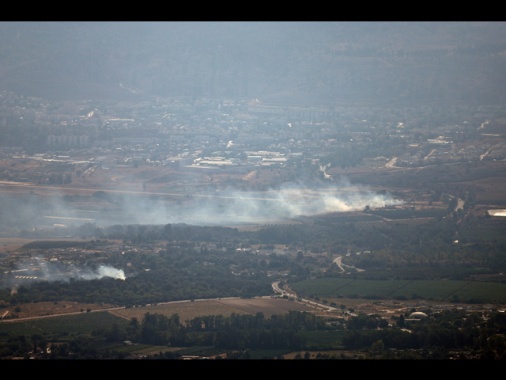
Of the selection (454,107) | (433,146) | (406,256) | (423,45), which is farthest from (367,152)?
(423,45)

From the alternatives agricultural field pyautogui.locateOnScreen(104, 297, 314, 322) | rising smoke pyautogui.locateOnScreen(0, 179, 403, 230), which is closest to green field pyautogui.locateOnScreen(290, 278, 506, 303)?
agricultural field pyautogui.locateOnScreen(104, 297, 314, 322)

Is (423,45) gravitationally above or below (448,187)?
above

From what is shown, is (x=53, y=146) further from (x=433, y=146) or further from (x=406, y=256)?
(x=406, y=256)

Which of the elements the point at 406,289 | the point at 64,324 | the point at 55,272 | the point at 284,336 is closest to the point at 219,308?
the point at 64,324

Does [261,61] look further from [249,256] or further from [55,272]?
[55,272]

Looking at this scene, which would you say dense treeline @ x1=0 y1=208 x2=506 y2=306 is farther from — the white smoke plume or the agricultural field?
the agricultural field

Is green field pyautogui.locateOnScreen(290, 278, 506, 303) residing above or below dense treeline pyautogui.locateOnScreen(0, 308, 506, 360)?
above

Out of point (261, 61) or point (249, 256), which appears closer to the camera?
point (249, 256)

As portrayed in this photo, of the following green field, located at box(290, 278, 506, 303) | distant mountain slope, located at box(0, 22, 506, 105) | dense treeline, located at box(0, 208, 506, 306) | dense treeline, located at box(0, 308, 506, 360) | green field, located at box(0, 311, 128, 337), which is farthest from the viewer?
distant mountain slope, located at box(0, 22, 506, 105)

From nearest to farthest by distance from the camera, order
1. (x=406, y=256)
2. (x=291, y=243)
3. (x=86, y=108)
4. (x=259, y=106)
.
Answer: (x=406, y=256), (x=291, y=243), (x=86, y=108), (x=259, y=106)
